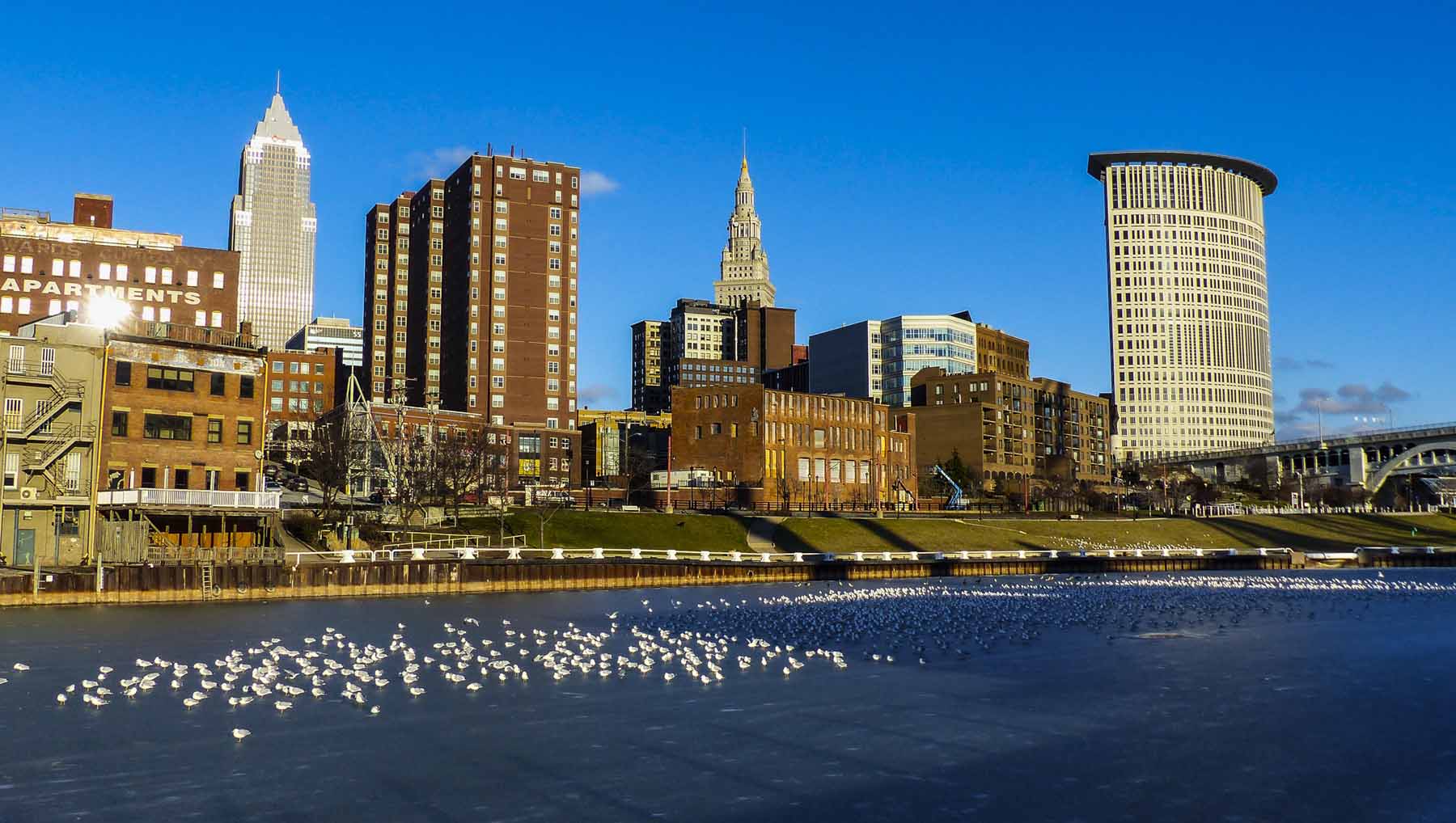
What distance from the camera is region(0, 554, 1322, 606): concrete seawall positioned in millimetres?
62031

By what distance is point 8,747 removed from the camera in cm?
2702

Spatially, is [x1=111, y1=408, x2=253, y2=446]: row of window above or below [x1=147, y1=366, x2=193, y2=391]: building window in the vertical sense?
below

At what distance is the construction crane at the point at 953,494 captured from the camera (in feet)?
516

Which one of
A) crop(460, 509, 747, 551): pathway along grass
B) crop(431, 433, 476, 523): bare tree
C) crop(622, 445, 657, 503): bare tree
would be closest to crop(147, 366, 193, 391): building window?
crop(431, 433, 476, 523): bare tree

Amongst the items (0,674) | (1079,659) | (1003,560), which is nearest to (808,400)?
(1003,560)

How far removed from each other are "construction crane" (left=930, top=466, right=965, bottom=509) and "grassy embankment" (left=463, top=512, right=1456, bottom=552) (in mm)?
21991

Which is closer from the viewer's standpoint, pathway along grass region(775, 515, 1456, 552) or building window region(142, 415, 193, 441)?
building window region(142, 415, 193, 441)

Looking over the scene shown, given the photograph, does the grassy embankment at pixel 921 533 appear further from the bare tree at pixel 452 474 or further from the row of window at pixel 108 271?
the row of window at pixel 108 271

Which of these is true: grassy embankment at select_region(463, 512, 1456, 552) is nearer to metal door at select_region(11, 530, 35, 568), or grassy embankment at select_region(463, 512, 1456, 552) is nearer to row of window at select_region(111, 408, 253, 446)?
row of window at select_region(111, 408, 253, 446)

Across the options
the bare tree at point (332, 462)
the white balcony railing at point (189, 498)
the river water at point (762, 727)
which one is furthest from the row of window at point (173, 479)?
the river water at point (762, 727)

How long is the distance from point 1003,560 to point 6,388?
248 ft

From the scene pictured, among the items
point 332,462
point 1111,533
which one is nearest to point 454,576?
point 332,462

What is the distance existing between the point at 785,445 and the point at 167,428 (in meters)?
84.7

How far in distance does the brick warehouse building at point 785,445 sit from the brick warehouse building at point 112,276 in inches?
2288
